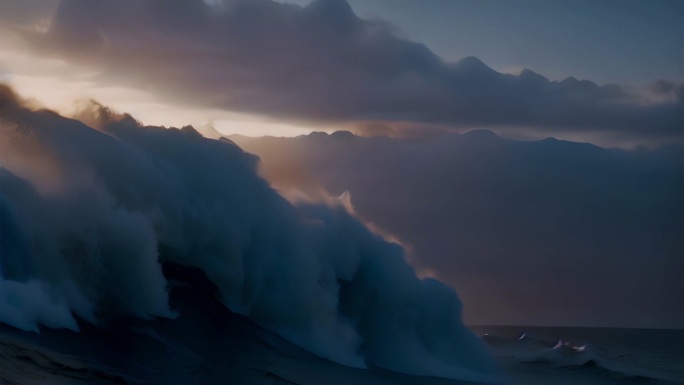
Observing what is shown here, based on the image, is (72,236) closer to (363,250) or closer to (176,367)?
(176,367)

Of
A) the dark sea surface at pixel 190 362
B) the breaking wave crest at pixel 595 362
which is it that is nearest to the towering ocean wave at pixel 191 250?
the dark sea surface at pixel 190 362

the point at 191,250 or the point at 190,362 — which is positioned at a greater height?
the point at 191,250

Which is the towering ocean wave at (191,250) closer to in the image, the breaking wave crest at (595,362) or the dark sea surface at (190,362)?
the dark sea surface at (190,362)

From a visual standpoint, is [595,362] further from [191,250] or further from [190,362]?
[190,362]

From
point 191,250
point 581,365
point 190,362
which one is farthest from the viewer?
point 581,365

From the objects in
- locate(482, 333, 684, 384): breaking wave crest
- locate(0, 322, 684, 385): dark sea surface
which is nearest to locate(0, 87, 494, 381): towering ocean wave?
locate(0, 322, 684, 385): dark sea surface

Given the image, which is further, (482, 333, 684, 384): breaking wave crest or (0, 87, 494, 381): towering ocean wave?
(482, 333, 684, 384): breaking wave crest

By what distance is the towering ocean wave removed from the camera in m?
15.1

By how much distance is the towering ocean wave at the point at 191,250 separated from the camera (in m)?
15.1

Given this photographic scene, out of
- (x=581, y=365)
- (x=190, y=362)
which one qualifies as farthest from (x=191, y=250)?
(x=581, y=365)

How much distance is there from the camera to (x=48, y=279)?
48.3 feet

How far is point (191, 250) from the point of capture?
18.0 m

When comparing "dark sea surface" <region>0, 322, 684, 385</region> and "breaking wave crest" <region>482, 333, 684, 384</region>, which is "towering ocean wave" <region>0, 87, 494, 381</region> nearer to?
"dark sea surface" <region>0, 322, 684, 385</region>

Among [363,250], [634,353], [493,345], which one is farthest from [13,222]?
[634,353]
